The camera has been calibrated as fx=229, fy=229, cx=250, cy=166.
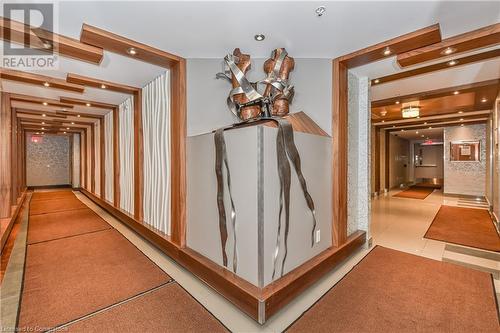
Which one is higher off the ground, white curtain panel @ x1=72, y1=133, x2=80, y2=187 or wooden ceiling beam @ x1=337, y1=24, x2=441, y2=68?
wooden ceiling beam @ x1=337, y1=24, x2=441, y2=68

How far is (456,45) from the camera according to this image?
7.85ft

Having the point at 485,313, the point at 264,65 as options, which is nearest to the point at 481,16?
the point at 264,65

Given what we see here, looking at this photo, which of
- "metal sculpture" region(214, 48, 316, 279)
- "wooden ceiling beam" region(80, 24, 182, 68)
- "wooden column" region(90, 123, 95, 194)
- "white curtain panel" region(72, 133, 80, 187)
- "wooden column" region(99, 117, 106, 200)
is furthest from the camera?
"white curtain panel" region(72, 133, 80, 187)

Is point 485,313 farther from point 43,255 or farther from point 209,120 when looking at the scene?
point 43,255

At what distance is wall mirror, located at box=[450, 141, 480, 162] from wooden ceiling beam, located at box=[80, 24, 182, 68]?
10084 mm

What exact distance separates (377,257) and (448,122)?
290 inches

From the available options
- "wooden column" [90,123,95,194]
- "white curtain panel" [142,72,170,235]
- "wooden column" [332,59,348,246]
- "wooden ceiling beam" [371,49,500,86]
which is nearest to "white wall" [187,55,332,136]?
"wooden column" [332,59,348,246]

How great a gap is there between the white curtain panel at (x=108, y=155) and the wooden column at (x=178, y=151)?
3.79m

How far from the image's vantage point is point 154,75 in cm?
341

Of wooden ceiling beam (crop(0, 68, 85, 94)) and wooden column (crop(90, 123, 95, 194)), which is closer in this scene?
wooden ceiling beam (crop(0, 68, 85, 94))

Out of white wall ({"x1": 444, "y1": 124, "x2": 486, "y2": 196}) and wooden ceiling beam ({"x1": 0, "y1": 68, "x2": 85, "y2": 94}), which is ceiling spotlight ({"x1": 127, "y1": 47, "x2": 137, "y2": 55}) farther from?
white wall ({"x1": 444, "y1": 124, "x2": 486, "y2": 196})

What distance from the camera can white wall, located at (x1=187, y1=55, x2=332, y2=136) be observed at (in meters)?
2.82

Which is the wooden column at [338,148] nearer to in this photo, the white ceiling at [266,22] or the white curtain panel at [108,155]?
the white ceiling at [266,22]

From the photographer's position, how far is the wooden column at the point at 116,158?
5.26 metres
